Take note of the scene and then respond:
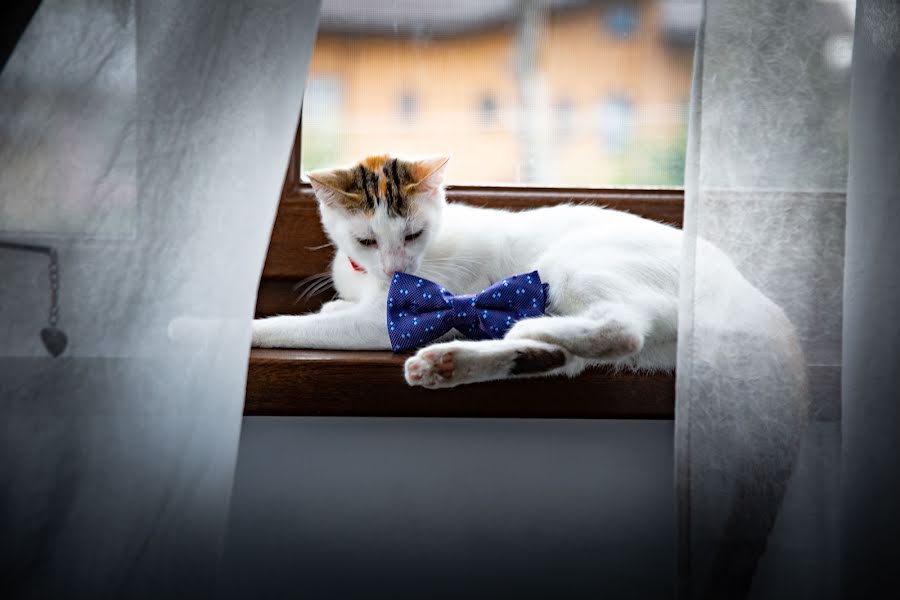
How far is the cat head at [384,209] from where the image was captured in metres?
1.05

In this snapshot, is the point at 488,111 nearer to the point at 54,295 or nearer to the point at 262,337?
the point at 262,337

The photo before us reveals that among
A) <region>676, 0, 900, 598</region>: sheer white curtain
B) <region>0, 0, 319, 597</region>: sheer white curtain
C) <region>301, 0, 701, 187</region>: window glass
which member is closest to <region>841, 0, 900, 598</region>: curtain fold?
<region>676, 0, 900, 598</region>: sheer white curtain

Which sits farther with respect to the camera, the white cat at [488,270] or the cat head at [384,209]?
the cat head at [384,209]

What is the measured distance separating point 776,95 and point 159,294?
1.85ft

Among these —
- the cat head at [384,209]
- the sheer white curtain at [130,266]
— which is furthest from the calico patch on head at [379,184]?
the sheer white curtain at [130,266]

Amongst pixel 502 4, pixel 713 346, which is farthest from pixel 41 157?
pixel 502 4

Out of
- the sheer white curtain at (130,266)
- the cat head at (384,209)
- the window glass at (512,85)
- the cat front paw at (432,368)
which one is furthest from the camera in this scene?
the window glass at (512,85)

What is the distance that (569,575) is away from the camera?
3.62ft

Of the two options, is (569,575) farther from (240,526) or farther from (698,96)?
(698,96)

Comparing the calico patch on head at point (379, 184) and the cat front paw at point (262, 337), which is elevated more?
the calico patch on head at point (379, 184)

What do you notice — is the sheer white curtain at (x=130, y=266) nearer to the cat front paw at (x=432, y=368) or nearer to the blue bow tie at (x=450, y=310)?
the cat front paw at (x=432, y=368)

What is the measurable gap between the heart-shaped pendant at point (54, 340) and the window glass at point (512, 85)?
73 cm

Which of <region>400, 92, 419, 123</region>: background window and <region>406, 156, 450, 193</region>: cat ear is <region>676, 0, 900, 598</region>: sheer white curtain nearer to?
<region>406, 156, 450, 193</region>: cat ear

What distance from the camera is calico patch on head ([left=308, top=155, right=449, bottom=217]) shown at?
1.06m
